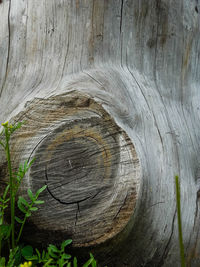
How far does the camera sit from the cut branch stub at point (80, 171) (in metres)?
1.79

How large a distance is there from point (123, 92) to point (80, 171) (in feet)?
2.05

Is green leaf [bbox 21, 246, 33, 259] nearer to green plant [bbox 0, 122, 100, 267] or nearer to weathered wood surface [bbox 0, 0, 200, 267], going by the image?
green plant [bbox 0, 122, 100, 267]

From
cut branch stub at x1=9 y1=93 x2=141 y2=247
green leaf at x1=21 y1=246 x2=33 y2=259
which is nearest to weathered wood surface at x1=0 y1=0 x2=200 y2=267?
cut branch stub at x1=9 y1=93 x2=141 y2=247

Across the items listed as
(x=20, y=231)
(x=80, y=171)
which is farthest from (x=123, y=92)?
(x=20, y=231)

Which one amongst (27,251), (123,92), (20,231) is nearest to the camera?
(20,231)

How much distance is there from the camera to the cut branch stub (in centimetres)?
179

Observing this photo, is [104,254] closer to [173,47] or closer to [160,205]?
[160,205]

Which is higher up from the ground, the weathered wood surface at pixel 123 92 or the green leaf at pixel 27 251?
the weathered wood surface at pixel 123 92

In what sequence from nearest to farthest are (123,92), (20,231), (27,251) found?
(20,231)
(27,251)
(123,92)

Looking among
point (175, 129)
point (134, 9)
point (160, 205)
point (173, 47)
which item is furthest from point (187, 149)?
point (134, 9)

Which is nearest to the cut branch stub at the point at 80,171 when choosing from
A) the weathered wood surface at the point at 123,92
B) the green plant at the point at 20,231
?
the weathered wood surface at the point at 123,92

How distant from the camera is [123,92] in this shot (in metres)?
2.13

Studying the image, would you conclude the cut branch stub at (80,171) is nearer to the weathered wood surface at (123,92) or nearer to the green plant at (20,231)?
the weathered wood surface at (123,92)

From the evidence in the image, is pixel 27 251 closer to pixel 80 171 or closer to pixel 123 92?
pixel 80 171
